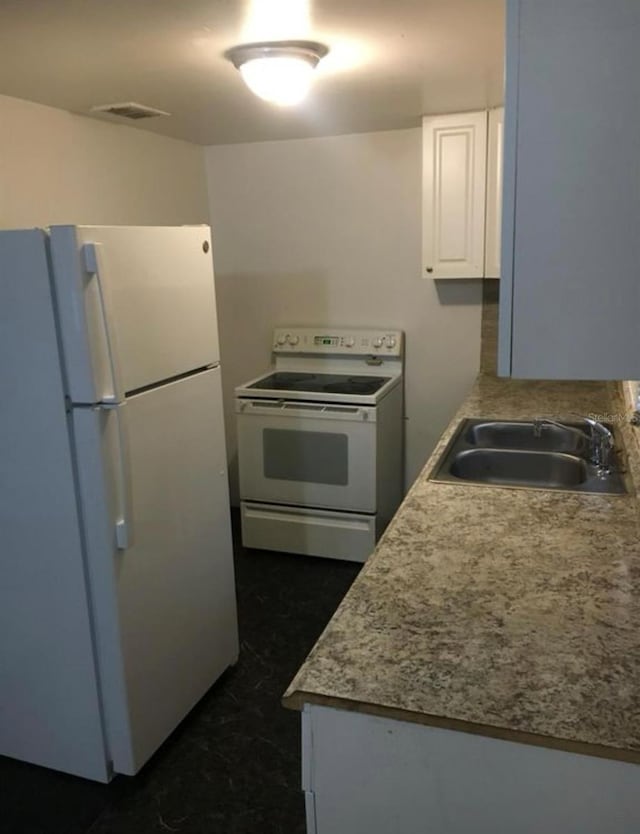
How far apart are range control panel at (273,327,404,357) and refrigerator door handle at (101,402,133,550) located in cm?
199

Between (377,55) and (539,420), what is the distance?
1405 mm

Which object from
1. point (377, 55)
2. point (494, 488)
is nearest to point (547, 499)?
point (494, 488)

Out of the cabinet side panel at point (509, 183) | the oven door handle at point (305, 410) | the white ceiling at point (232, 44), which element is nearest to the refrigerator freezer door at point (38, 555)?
the white ceiling at point (232, 44)

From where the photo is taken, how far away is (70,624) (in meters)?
2.06

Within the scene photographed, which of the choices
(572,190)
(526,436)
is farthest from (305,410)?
(572,190)

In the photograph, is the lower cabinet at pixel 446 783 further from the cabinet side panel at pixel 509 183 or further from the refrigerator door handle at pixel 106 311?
the refrigerator door handle at pixel 106 311

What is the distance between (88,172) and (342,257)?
1377mm

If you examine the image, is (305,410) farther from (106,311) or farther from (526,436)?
(106,311)

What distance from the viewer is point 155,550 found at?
2.18 metres

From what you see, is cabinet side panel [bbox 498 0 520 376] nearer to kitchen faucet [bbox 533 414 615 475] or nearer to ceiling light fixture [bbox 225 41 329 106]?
ceiling light fixture [bbox 225 41 329 106]

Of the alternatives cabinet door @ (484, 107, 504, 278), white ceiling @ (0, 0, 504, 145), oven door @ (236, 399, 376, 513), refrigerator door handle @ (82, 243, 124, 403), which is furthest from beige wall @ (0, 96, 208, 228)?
cabinet door @ (484, 107, 504, 278)

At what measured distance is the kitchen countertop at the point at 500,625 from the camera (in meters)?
1.12

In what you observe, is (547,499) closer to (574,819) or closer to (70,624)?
(574,819)

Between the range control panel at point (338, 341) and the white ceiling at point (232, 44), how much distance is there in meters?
1.10
